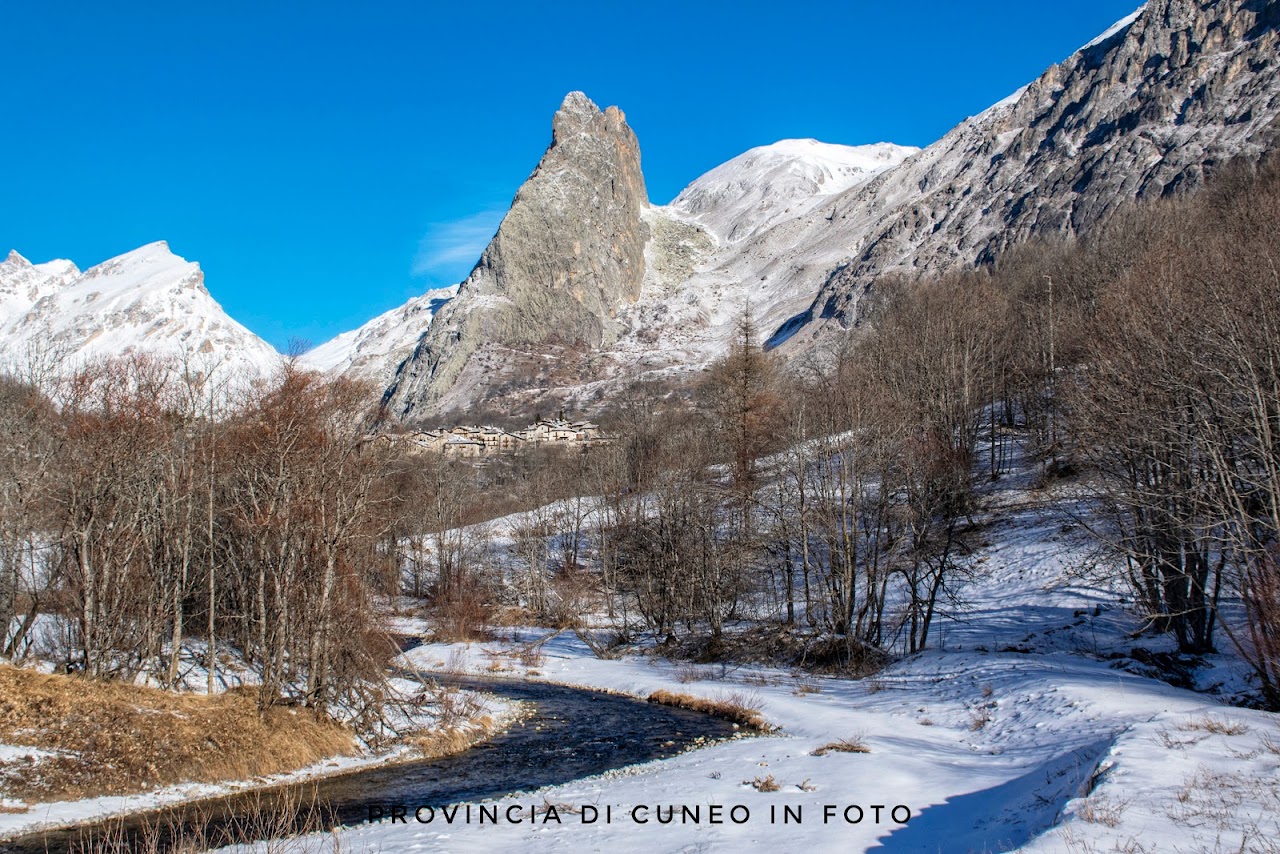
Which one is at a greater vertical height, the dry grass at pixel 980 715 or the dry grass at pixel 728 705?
the dry grass at pixel 980 715

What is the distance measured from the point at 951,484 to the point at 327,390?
20702 millimetres

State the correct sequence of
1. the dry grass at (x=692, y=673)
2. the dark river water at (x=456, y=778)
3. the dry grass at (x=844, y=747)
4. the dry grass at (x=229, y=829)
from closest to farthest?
the dry grass at (x=229, y=829)
the dark river water at (x=456, y=778)
the dry grass at (x=844, y=747)
the dry grass at (x=692, y=673)

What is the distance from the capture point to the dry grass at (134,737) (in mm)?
14094

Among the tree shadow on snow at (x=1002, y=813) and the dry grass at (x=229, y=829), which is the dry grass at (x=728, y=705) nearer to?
the tree shadow on snow at (x=1002, y=813)

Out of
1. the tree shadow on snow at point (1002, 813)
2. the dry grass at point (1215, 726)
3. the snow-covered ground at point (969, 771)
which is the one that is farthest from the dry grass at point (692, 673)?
the dry grass at point (1215, 726)

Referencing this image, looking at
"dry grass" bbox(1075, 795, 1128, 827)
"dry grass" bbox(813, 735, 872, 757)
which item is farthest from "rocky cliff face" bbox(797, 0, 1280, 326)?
"dry grass" bbox(1075, 795, 1128, 827)

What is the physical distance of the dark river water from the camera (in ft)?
39.7

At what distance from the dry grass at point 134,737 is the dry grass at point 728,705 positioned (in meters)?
9.53

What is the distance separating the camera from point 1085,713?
49.6 feet

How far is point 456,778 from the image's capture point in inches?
643

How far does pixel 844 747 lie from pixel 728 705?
7.00m

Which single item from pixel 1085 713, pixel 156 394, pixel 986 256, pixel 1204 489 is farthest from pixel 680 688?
pixel 986 256

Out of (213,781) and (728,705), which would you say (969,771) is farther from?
(213,781)

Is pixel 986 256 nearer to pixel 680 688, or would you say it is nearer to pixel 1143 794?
pixel 680 688
